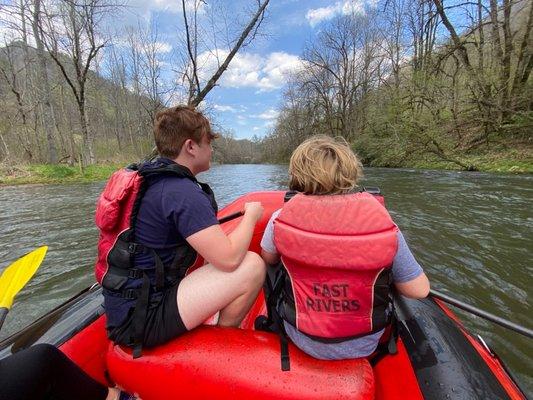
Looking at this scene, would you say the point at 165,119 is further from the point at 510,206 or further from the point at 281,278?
the point at 510,206

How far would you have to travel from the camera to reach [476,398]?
4.07ft

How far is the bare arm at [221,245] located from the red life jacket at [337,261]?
0.73ft

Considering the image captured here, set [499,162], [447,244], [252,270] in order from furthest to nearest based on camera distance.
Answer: [499,162] → [447,244] → [252,270]

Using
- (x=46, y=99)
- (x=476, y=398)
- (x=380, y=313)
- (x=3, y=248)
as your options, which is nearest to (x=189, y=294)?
(x=380, y=313)

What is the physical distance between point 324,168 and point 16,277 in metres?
1.69

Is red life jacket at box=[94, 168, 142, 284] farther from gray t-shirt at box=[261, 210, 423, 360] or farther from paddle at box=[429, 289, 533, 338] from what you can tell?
paddle at box=[429, 289, 533, 338]

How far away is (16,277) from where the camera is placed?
5.81 ft

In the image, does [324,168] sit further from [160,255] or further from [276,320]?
[160,255]

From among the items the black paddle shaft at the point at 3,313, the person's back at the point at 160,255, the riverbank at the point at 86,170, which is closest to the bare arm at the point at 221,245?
the person's back at the point at 160,255

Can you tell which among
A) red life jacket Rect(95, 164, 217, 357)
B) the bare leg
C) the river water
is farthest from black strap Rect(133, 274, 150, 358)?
the river water

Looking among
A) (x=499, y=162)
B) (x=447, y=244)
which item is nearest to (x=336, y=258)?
(x=447, y=244)

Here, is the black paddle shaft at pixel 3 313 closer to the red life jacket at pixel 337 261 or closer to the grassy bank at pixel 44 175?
the red life jacket at pixel 337 261

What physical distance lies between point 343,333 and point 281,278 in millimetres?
305

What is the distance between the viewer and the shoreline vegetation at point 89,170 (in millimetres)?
10508
